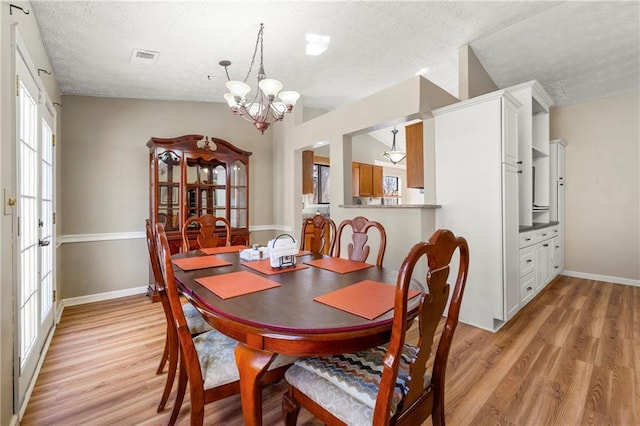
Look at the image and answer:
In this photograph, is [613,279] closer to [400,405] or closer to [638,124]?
[638,124]

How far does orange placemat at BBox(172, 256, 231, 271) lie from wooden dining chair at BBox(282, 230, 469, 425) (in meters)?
0.92

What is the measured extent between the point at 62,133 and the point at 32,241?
6.23 ft

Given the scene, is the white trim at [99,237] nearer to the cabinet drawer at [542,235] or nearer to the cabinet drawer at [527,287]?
the cabinet drawer at [527,287]

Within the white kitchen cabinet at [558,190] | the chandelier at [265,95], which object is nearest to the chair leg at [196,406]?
the chandelier at [265,95]

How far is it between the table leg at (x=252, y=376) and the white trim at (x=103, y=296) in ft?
10.8

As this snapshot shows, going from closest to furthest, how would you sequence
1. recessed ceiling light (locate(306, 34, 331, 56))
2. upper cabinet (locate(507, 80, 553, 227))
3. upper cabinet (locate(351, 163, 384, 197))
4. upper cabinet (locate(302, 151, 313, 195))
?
recessed ceiling light (locate(306, 34, 331, 56))
upper cabinet (locate(507, 80, 553, 227))
upper cabinet (locate(302, 151, 313, 195))
upper cabinet (locate(351, 163, 384, 197))

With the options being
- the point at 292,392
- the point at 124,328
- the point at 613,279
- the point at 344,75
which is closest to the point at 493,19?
the point at 344,75

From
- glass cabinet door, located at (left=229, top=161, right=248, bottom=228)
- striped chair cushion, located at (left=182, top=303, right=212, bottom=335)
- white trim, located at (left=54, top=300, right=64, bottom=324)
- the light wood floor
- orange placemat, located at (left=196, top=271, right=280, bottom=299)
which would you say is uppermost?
glass cabinet door, located at (left=229, top=161, right=248, bottom=228)

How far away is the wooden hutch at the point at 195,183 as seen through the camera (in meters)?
3.54

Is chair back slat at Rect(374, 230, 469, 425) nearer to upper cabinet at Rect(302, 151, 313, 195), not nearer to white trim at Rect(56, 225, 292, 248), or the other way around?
white trim at Rect(56, 225, 292, 248)

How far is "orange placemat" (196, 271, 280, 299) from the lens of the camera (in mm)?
1347

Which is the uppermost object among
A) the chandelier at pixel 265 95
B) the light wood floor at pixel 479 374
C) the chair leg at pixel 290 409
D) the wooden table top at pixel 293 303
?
the chandelier at pixel 265 95

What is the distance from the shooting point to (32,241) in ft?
6.68

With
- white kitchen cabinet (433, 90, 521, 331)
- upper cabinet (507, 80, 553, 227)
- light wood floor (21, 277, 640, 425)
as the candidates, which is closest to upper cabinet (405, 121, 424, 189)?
white kitchen cabinet (433, 90, 521, 331)
